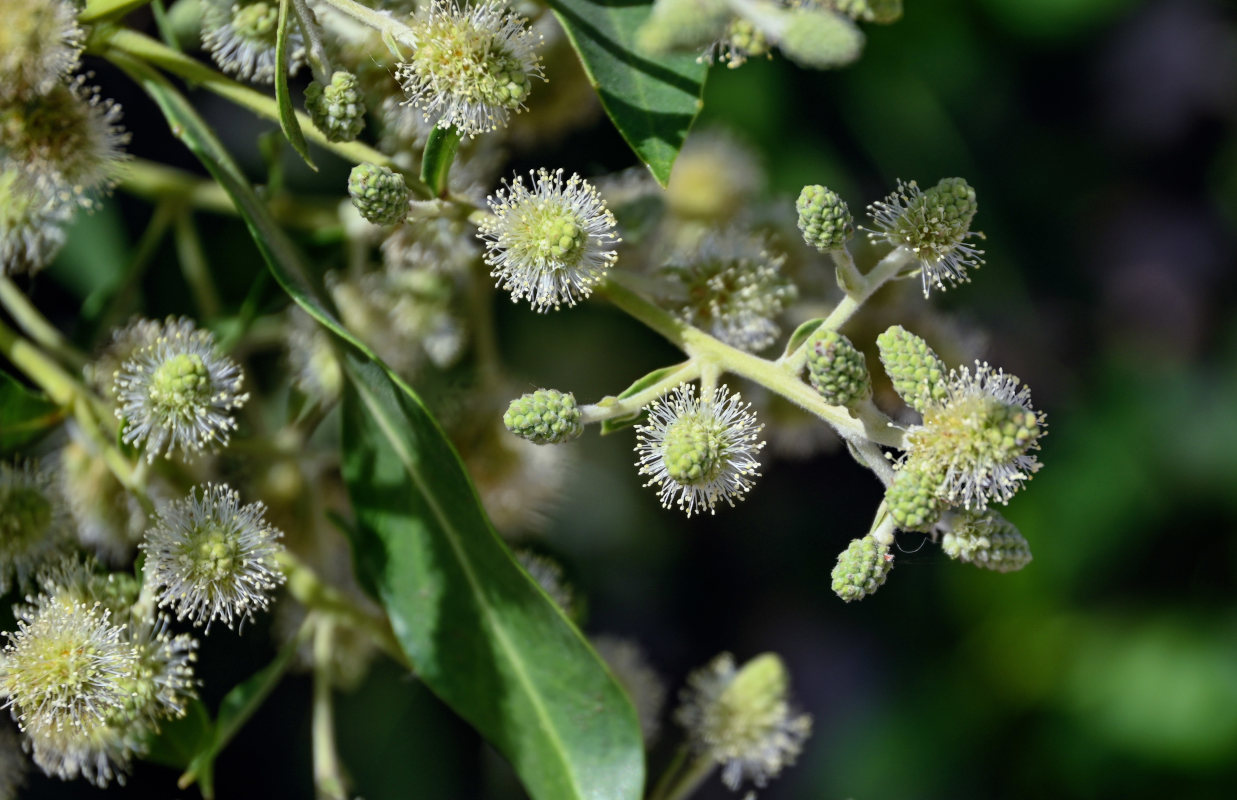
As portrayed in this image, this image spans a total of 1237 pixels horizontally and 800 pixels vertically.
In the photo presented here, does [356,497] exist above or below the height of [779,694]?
below

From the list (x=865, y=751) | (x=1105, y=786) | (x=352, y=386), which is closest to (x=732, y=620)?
(x=865, y=751)

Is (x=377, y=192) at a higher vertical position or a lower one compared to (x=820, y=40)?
lower

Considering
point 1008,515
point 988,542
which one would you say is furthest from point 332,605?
point 1008,515

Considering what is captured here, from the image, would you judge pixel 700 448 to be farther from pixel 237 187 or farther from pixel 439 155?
pixel 237 187

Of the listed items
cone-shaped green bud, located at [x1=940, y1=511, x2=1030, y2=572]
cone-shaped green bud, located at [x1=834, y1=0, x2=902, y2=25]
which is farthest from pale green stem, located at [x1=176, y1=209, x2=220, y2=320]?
cone-shaped green bud, located at [x1=940, y1=511, x2=1030, y2=572]

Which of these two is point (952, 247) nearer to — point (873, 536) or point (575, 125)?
point (873, 536)

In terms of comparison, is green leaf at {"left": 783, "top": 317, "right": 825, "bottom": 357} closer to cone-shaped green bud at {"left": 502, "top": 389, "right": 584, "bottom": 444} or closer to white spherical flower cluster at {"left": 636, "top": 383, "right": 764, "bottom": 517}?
white spherical flower cluster at {"left": 636, "top": 383, "right": 764, "bottom": 517}
